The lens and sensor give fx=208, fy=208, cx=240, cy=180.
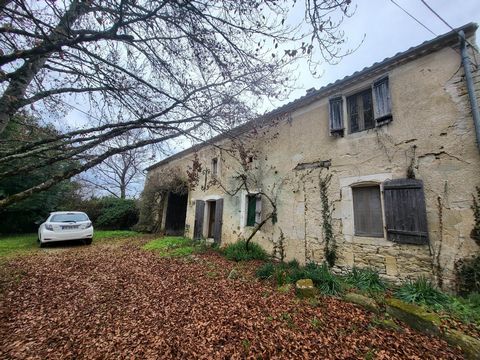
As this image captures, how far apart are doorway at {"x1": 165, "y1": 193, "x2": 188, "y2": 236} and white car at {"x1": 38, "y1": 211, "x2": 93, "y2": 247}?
185 inches

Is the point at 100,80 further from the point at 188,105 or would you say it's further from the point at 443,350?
the point at 443,350

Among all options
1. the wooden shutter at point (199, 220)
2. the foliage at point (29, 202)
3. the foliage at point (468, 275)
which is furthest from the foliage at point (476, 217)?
the foliage at point (29, 202)

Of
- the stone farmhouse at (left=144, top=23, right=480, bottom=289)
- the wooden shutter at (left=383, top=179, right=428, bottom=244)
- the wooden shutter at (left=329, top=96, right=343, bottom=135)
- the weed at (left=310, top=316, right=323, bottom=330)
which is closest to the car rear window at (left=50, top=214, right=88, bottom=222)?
the stone farmhouse at (left=144, top=23, right=480, bottom=289)

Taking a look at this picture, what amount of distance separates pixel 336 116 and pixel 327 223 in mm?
3083

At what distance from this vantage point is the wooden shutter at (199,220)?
33.3ft

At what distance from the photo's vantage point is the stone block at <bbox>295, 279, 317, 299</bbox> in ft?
13.9

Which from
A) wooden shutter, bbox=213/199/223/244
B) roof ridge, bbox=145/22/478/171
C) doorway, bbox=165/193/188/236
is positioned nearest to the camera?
roof ridge, bbox=145/22/478/171

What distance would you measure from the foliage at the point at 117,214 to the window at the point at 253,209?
9.58 metres

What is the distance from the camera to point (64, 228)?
778 cm

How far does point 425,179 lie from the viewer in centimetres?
446

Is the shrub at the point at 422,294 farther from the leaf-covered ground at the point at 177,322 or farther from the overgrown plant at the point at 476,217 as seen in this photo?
the overgrown plant at the point at 476,217

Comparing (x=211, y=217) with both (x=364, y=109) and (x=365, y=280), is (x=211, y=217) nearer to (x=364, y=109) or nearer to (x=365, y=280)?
(x=365, y=280)

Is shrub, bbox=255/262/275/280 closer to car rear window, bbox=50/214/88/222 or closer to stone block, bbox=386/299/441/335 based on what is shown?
stone block, bbox=386/299/441/335

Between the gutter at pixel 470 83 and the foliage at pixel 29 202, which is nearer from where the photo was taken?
the gutter at pixel 470 83
